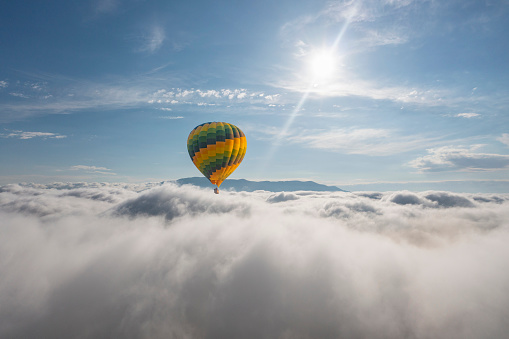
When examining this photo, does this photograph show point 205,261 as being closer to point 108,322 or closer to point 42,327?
point 108,322

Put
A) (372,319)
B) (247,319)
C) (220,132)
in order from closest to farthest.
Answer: (220,132)
(372,319)
(247,319)

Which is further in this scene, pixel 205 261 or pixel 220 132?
pixel 205 261

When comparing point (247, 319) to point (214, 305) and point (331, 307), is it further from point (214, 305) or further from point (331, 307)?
point (331, 307)

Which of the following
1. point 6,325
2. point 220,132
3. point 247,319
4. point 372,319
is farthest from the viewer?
point 247,319

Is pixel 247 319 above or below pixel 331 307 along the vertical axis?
below

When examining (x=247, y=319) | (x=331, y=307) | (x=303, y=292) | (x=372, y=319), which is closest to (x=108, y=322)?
(x=247, y=319)

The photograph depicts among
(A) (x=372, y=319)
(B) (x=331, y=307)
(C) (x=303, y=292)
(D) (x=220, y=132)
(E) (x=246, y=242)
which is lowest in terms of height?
(A) (x=372, y=319)
